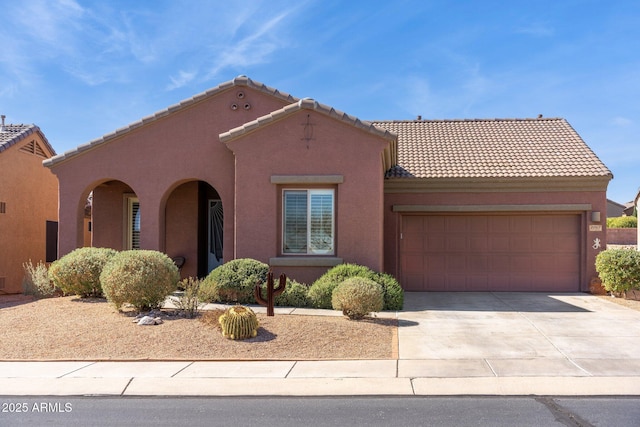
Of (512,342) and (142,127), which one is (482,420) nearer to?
(512,342)

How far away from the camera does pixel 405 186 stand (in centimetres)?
1603

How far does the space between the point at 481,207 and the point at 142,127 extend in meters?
9.81

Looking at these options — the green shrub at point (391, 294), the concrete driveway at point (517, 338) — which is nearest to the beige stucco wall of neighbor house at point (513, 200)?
the concrete driveway at point (517, 338)

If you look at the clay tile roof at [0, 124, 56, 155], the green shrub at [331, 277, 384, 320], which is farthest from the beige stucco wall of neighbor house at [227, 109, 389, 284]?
the clay tile roof at [0, 124, 56, 155]

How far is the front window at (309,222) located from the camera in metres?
13.5

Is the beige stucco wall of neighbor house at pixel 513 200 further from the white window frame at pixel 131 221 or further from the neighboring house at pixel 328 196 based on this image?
the white window frame at pixel 131 221

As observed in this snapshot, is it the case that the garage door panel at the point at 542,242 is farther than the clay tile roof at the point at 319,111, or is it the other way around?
the garage door panel at the point at 542,242

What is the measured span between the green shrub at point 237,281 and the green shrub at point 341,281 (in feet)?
3.99

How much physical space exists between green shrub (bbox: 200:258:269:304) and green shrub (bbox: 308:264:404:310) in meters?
1.21

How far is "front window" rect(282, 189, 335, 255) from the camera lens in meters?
13.5

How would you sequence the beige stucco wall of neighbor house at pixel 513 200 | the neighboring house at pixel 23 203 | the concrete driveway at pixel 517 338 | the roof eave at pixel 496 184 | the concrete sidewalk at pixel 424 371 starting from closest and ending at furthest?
the concrete sidewalk at pixel 424 371
the concrete driveway at pixel 517 338
the roof eave at pixel 496 184
the beige stucco wall of neighbor house at pixel 513 200
the neighboring house at pixel 23 203

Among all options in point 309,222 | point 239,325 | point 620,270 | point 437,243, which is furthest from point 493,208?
point 239,325

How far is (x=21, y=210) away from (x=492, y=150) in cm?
1608

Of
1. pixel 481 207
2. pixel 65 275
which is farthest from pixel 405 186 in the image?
pixel 65 275
